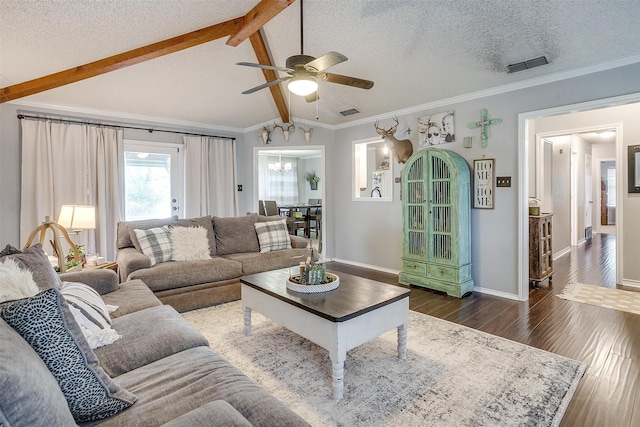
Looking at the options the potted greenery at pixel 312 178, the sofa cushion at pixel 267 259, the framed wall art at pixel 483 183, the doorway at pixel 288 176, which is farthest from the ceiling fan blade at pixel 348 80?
the potted greenery at pixel 312 178

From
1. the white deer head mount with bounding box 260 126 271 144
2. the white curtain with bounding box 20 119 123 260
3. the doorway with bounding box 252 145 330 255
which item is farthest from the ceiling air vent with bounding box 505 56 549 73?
the doorway with bounding box 252 145 330 255

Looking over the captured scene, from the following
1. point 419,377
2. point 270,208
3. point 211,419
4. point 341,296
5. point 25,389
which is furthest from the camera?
point 270,208

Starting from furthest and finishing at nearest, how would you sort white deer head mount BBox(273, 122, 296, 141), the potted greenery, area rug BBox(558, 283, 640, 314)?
the potted greenery → white deer head mount BBox(273, 122, 296, 141) → area rug BBox(558, 283, 640, 314)

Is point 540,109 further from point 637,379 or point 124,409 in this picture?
point 124,409

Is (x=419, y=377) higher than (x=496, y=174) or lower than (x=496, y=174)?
lower

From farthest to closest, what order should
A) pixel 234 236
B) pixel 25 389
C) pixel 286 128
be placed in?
pixel 286 128 < pixel 234 236 < pixel 25 389

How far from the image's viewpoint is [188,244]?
12.5 feet

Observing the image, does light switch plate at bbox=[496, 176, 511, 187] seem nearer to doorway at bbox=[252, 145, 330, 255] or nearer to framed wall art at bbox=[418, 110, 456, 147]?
framed wall art at bbox=[418, 110, 456, 147]

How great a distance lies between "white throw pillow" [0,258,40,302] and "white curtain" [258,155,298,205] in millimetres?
8812

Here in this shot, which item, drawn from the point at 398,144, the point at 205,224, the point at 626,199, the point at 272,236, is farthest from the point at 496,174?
the point at 205,224

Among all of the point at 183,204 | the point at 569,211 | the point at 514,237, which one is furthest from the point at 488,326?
the point at 569,211

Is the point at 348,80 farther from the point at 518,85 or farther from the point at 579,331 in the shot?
the point at 579,331

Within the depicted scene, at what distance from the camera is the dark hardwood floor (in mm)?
1929

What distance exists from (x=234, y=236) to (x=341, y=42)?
8.73ft
